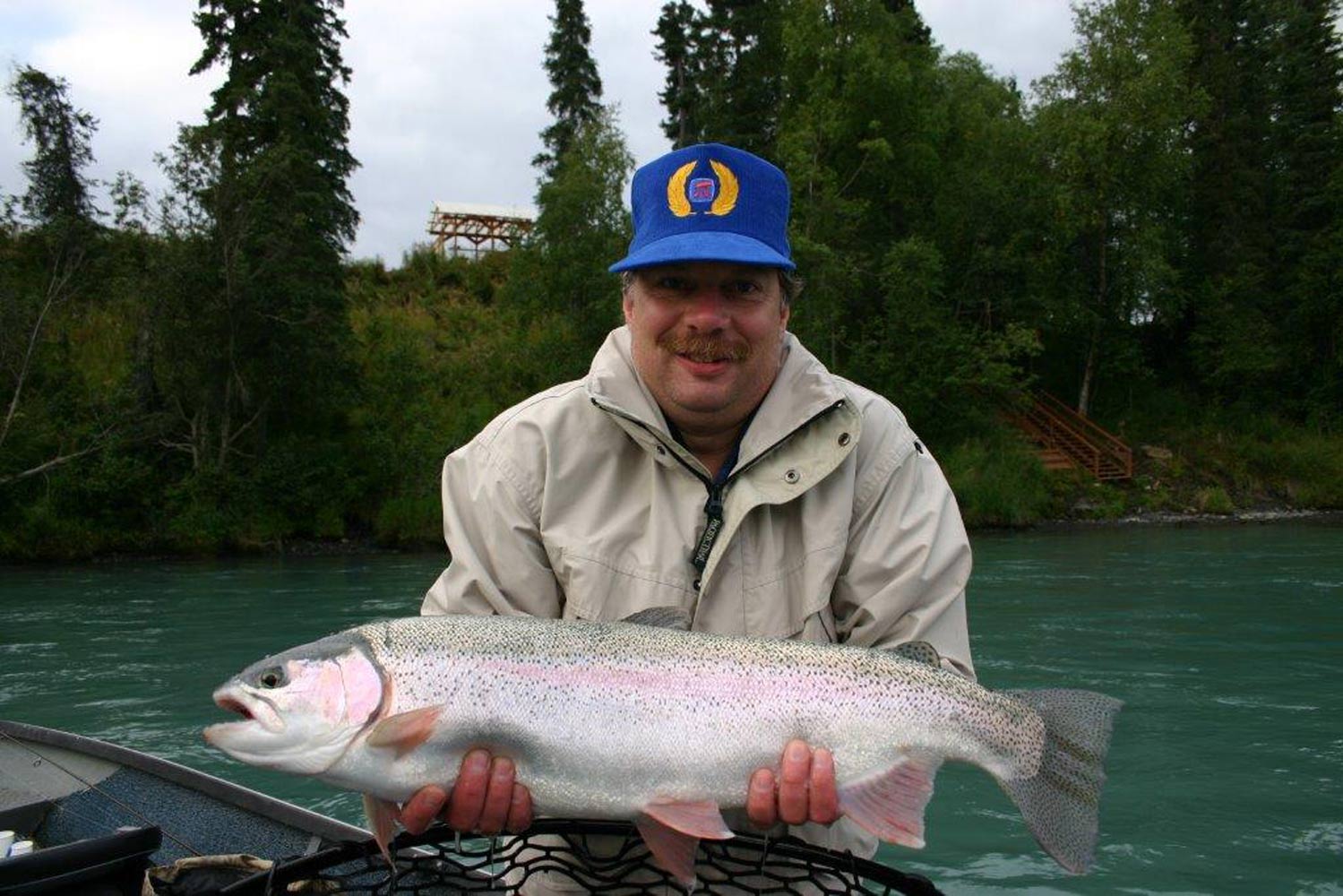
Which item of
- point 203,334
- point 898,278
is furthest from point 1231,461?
point 203,334

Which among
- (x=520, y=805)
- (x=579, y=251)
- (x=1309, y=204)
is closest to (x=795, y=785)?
(x=520, y=805)

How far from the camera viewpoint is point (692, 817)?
2.64 meters

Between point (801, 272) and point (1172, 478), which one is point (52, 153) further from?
point (1172, 478)

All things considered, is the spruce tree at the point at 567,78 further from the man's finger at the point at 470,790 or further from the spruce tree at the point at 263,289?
the man's finger at the point at 470,790

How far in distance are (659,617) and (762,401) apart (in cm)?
76

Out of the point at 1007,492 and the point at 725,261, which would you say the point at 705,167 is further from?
the point at 1007,492

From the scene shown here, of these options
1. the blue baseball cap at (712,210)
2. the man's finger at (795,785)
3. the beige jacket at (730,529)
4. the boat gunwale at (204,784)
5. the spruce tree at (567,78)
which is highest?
the spruce tree at (567,78)

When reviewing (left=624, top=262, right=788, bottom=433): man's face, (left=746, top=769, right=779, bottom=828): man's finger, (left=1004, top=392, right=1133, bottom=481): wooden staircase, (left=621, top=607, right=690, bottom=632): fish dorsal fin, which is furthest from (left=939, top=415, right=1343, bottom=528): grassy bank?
(left=746, top=769, right=779, bottom=828): man's finger

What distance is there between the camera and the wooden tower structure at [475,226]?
42.9 meters

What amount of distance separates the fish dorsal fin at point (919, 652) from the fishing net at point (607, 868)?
60 centimetres

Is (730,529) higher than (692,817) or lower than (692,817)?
higher

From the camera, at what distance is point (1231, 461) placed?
32.7m

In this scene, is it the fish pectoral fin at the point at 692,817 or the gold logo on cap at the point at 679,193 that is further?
the gold logo on cap at the point at 679,193

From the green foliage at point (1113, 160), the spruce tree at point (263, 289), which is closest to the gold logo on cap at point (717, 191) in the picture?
the spruce tree at point (263, 289)
